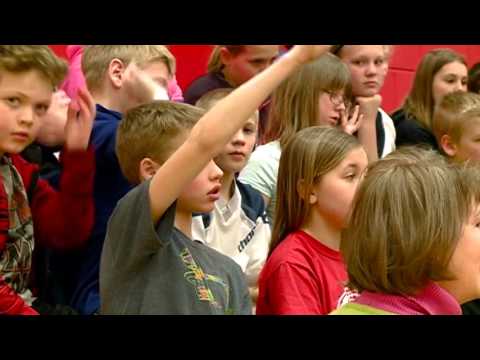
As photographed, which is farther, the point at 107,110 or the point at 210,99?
the point at 210,99

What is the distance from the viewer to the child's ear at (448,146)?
164 inches

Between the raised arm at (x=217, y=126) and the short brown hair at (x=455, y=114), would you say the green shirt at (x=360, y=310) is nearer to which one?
the raised arm at (x=217, y=126)

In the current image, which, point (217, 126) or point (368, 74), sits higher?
point (217, 126)

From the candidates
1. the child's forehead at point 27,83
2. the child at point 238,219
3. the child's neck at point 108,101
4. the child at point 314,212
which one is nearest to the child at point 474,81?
the child at point 238,219

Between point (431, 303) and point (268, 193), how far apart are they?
1.56 metres

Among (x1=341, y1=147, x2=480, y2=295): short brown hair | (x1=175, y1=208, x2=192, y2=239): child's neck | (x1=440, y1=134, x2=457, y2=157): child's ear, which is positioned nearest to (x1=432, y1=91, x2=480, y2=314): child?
(x1=440, y1=134, x2=457, y2=157): child's ear

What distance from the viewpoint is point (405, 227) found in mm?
2121

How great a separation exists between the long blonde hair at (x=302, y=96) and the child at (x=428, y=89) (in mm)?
863

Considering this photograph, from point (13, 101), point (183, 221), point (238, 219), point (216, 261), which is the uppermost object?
point (13, 101)

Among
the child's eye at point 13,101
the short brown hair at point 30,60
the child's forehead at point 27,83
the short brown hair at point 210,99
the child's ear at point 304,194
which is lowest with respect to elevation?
the child's ear at point 304,194

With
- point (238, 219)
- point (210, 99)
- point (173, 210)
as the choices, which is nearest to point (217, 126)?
point (173, 210)

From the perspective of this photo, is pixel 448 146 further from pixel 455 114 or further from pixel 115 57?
pixel 115 57

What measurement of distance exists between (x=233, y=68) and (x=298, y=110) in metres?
0.46

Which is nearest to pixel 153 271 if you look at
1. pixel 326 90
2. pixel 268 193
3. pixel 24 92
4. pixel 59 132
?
pixel 24 92
